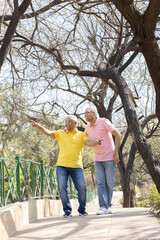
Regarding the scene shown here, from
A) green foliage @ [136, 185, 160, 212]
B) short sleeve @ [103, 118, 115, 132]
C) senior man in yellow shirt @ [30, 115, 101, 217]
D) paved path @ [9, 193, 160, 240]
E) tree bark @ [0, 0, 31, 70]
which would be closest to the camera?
paved path @ [9, 193, 160, 240]

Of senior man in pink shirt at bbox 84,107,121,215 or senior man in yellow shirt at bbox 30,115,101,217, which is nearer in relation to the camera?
senior man in yellow shirt at bbox 30,115,101,217

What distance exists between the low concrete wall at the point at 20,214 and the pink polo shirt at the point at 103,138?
1.38 m

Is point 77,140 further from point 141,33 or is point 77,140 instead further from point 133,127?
point 133,127

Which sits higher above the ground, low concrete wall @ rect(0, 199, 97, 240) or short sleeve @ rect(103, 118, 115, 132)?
short sleeve @ rect(103, 118, 115, 132)

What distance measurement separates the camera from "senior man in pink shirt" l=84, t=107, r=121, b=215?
614 centimetres

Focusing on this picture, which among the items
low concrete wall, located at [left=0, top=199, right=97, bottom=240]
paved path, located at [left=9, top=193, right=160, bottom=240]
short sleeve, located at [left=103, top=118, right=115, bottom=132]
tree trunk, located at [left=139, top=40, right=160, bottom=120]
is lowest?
paved path, located at [left=9, top=193, right=160, bottom=240]

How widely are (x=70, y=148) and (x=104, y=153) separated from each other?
0.59 metres

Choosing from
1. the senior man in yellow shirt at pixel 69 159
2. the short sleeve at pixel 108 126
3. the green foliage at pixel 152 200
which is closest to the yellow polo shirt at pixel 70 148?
the senior man in yellow shirt at pixel 69 159

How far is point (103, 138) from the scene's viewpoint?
620cm

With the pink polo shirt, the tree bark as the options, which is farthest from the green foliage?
the tree bark

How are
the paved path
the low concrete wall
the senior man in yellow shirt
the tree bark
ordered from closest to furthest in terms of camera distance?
the paved path < the low concrete wall < the senior man in yellow shirt < the tree bark

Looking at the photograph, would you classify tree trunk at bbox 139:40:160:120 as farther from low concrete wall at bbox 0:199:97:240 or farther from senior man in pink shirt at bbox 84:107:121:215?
low concrete wall at bbox 0:199:97:240

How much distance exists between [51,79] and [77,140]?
22.8 ft

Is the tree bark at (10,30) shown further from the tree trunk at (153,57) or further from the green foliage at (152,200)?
the green foliage at (152,200)
